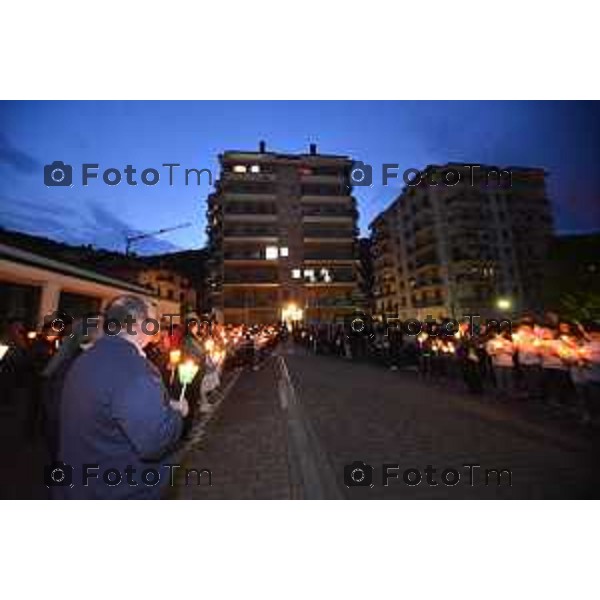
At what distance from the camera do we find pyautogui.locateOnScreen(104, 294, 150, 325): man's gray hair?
265cm

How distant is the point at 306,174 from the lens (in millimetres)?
59750

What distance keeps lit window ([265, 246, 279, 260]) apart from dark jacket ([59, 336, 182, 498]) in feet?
180

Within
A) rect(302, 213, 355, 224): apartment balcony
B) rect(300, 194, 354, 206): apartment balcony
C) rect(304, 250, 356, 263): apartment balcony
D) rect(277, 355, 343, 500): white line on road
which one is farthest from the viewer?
rect(300, 194, 354, 206): apartment balcony

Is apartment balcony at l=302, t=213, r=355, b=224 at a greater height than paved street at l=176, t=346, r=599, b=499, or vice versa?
apartment balcony at l=302, t=213, r=355, b=224

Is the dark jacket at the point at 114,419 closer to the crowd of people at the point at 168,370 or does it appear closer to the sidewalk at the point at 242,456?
the crowd of people at the point at 168,370

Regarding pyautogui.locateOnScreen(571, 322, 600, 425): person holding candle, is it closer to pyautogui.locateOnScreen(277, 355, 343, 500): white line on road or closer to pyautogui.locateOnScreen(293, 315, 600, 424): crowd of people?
pyautogui.locateOnScreen(293, 315, 600, 424): crowd of people

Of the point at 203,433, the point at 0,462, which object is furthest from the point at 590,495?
the point at 0,462

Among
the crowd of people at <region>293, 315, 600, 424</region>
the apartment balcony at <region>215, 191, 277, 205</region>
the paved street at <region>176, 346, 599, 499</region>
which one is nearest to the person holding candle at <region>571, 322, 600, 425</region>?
the crowd of people at <region>293, 315, 600, 424</region>

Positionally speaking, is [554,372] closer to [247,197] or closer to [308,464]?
[308,464]

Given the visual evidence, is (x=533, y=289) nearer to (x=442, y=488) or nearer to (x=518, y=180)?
(x=518, y=180)

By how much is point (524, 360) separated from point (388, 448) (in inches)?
222

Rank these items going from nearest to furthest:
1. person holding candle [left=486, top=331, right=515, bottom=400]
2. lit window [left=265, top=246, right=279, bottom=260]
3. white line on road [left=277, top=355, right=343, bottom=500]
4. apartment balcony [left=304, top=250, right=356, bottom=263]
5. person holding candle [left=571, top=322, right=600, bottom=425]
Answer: white line on road [left=277, top=355, right=343, bottom=500] < person holding candle [left=571, top=322, right=600, bottom=425] < person holding candle [left=486, top=331, right=515, bottom=400] < lit window [left=265, top=246, right=279, bottom=260] < apartment balcony [left=304, top=250, right=356, bottom=263]

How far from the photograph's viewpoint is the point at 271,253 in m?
57.2

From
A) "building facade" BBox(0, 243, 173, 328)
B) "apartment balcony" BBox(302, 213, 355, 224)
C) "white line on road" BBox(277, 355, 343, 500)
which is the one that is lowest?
"white line on road" BBox(277, 355, 343, 500)
